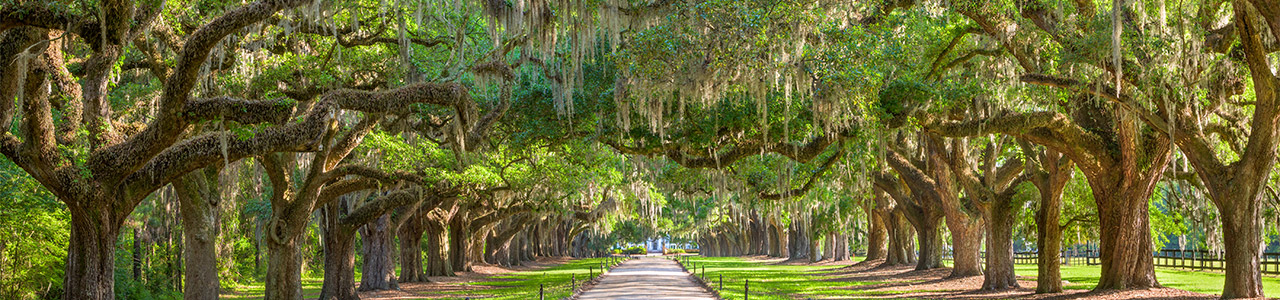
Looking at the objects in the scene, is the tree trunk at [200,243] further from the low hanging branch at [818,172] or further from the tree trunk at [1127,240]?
the tree trunk at [1127,240]

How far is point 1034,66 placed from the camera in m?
15.9

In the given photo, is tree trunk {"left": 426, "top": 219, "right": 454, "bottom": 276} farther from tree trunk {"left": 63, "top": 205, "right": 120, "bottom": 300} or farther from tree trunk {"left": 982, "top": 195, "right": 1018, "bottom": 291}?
tree trunk {"left": 63, "top": 205, "right": 120, "bottom": 300}

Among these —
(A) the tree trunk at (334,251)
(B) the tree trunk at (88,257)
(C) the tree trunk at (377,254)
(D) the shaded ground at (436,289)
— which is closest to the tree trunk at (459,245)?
(D) the shaded ground at (436,289)

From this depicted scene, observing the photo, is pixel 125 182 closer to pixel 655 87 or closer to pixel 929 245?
pixel 655 87

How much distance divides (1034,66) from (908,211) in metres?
18.1

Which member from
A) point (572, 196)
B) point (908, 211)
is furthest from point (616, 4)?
point (908, 211)

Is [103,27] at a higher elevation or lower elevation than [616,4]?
lower

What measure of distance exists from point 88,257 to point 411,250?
2210 centimetres

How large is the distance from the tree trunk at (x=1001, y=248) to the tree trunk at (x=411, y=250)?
18.7 meters

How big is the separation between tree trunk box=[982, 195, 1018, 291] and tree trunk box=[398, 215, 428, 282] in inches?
735

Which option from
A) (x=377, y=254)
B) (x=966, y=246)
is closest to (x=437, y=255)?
(x=377, y=254)

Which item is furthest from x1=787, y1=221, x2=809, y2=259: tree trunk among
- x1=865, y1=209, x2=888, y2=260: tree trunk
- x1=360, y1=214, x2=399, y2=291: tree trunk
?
x1=360, y1=214, x2=399, y2=291: tree trunk

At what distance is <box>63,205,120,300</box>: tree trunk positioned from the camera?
38.9 ft

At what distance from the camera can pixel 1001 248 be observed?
22.4 meters
